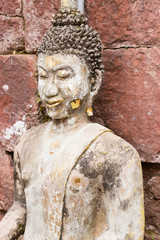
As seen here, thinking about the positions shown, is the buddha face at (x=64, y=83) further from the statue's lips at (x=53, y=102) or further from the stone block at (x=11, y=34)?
the stone block at (x=11, y=34)

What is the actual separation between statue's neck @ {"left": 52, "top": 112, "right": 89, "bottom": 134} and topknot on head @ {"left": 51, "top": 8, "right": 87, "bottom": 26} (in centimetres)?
44

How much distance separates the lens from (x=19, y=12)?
2365mm

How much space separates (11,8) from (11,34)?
→ 158mm

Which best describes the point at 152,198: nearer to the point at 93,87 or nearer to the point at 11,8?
the point at 93,87

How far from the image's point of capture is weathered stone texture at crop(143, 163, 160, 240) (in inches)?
81.9

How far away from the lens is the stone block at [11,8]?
2.36 metres

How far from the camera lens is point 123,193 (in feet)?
5.44

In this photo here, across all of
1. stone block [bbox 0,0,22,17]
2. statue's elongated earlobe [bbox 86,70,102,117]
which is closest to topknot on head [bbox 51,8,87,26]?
statue's elongated earlobe [bbox 86,70,102,117]

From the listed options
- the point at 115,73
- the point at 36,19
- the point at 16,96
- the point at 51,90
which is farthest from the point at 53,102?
the point at 36,19

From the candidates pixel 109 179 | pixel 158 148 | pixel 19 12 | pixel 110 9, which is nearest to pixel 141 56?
pixel 110 9

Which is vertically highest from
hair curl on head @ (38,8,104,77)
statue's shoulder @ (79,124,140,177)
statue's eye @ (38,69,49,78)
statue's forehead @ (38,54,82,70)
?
hair curl on head @ (38,8,104,77)

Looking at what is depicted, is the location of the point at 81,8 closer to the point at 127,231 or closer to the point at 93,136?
the point at 93,136

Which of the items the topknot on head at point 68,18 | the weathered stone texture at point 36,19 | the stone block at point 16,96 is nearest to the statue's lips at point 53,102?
the topknot on head at point 68,18

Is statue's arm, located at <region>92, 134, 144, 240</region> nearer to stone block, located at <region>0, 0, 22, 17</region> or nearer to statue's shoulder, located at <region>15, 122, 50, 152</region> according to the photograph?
statue's shoulder, located at <region>15, 122, 50, 152</region>
